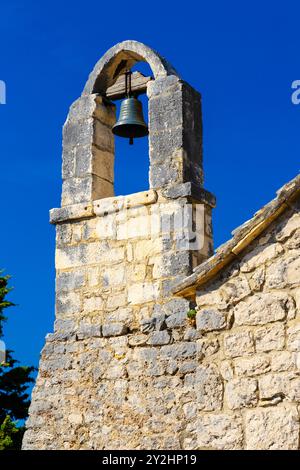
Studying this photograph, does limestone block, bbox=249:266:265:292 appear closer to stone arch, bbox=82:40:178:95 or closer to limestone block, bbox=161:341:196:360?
limestone block, bbox=161:341:196:360

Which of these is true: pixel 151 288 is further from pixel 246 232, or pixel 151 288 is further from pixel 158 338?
pixel 246 232

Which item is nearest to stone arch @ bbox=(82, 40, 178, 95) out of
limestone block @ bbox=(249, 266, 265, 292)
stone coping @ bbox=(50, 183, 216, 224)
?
stone coping @ bbox=(50, 183, 216, 224)

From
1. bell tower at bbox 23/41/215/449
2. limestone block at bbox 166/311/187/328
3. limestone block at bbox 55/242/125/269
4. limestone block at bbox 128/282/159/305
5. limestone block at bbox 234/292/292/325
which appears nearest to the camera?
limestone block at bbox 234/292/292/325

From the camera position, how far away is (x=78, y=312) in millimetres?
6816

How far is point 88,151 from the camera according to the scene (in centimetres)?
721

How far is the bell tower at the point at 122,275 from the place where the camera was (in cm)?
624

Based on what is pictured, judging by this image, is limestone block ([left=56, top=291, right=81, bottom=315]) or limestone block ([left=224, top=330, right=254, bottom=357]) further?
limestone block ([left=56, top=291, right=81, bottom=315])

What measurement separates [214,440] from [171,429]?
4.14 feet

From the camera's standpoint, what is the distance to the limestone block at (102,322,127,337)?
21.1 ft

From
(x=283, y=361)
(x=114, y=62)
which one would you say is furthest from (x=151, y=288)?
(x=114, y=62)

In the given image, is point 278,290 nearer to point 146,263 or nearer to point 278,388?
point 278,388

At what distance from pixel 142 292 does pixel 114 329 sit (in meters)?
0.40

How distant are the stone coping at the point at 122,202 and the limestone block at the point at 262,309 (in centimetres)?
187

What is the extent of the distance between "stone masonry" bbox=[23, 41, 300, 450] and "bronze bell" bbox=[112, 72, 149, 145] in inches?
8.3
